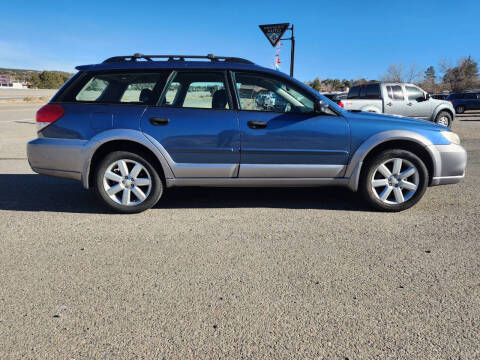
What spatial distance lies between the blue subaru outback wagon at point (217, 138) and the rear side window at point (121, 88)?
0.04 feet

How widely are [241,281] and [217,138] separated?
185cm

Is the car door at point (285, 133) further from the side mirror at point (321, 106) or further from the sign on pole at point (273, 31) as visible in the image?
the sign on pole at point (273, 31)

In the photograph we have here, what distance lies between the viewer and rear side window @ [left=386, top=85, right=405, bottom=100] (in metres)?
12.9

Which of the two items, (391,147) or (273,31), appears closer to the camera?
(391,147)

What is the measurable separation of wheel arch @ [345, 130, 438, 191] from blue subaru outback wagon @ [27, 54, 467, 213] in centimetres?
1

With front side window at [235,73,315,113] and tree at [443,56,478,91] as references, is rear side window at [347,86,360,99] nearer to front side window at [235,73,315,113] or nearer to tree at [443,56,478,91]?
front side window at [235,73,315,113]

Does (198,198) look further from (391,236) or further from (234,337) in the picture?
(234,337)

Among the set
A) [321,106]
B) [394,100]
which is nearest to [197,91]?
[321,106]

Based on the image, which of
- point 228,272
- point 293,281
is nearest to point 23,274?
point 228,272

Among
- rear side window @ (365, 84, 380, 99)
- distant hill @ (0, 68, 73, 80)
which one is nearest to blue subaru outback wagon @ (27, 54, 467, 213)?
rear side window @ (365, 84, 380, 99)

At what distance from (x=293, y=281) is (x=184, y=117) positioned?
2.24 metres

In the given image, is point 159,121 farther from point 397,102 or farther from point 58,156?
A: point 397,102

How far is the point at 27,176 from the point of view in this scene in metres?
6.24

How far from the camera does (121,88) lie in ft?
14.0
